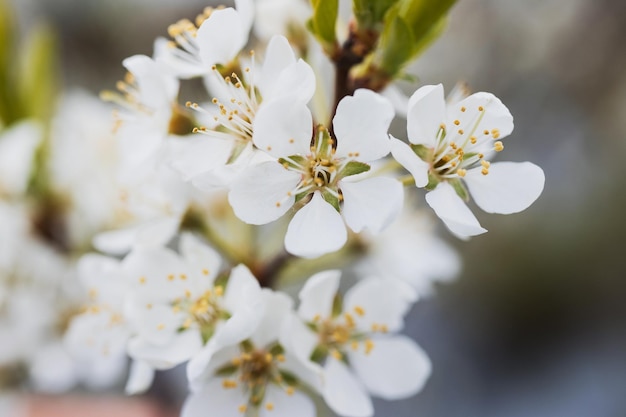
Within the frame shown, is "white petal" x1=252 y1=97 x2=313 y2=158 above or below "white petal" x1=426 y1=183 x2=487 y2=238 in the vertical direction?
above

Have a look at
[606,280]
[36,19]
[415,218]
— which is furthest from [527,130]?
[36,19]

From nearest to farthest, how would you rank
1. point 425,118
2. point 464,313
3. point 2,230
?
point 425,118 → point 2,230 → point 464,313

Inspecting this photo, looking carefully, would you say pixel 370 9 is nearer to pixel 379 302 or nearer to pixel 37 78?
pixel 379 302

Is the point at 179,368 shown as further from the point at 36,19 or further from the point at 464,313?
the point at 36,19

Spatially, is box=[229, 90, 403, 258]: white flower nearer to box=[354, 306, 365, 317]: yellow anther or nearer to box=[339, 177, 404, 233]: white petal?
box=[339, 177, 404, 233]: white petal

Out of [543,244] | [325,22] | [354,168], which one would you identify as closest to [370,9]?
[325,22]

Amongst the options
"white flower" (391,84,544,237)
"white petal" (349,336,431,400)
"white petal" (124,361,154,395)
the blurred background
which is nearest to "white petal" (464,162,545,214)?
"white flower" (391,84,544,237)
